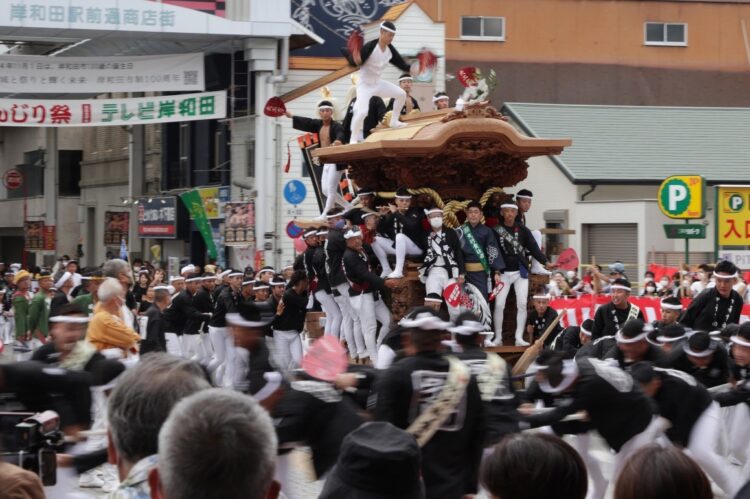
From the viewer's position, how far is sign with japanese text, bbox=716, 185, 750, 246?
816 inches

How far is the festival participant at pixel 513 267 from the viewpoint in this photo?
52.2 ft

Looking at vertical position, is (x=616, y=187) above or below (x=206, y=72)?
below

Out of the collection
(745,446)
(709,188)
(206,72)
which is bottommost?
(745,446)

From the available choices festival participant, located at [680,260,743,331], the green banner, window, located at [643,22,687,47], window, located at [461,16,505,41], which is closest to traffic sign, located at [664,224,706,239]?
festival participant, located at [680,260,743,331]

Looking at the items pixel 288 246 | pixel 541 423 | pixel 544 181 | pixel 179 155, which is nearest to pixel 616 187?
pixel 544 181

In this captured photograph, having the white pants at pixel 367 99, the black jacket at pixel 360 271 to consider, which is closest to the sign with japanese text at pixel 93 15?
the white pants at pixel 367 99

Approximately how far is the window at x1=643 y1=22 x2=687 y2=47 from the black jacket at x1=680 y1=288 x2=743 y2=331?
32108 millimetres

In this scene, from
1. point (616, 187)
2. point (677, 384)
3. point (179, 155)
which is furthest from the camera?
point (179, 155)

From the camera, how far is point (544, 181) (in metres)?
37.5

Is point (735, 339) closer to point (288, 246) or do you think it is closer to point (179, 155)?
point (288, 246)

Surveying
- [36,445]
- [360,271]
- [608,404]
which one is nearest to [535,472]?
[36,445]

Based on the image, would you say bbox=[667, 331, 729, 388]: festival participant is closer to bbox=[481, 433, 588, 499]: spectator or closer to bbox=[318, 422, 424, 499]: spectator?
bbox=[318, 422, 424, 499]: spectator

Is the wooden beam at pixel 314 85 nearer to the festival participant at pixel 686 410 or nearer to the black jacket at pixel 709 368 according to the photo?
the black jacket at pixel 709 368

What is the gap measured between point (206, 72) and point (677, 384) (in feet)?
101
